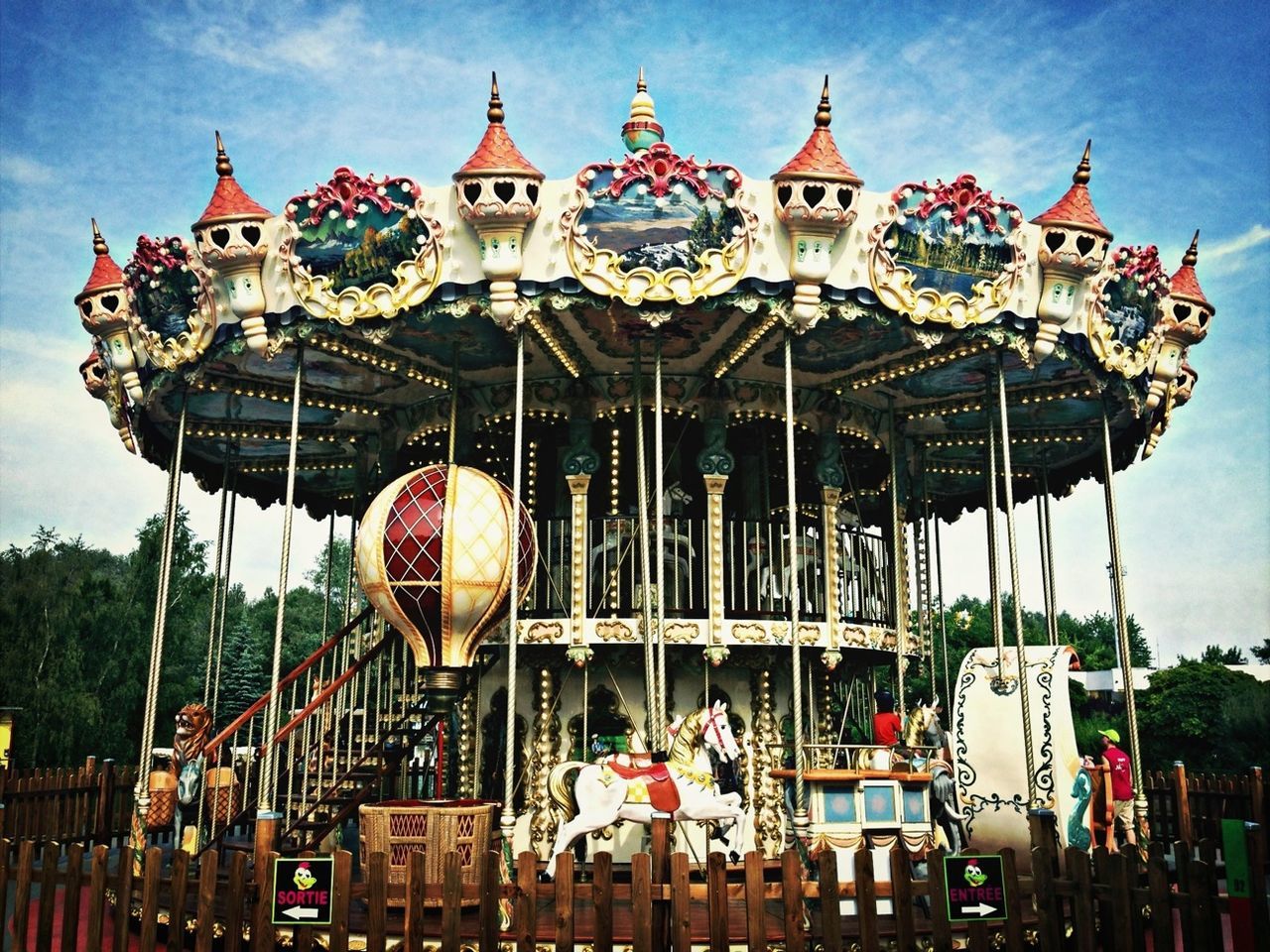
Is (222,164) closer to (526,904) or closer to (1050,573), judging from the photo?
(526,904)

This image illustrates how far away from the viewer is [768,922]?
9609 mm

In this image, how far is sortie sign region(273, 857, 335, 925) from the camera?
26.0 feet

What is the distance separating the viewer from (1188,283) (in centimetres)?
1386

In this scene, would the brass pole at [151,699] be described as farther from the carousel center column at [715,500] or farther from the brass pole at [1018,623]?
the brass pole at [1018,623]

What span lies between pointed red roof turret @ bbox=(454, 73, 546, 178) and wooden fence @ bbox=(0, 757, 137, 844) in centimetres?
925

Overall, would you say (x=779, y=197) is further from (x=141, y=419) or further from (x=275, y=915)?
(x=141, y=419)

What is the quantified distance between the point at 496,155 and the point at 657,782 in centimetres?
573

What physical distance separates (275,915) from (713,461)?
7.47m

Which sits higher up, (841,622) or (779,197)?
(779,197)

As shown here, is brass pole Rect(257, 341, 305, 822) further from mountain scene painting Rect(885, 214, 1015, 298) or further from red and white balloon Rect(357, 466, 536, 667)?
mountain scene painting Rect(885, 214, 1015, 298)

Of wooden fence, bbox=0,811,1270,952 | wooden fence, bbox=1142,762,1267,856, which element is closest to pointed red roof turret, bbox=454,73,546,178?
wooden fence, bbox=0,811,1270,952

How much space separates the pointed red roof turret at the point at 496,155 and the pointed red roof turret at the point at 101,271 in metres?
4.70

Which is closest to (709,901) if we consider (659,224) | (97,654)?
(659,224)

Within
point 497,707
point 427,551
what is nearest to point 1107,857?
point 427,551
